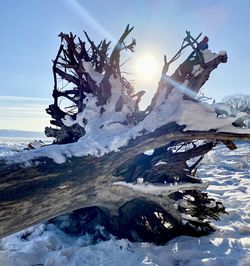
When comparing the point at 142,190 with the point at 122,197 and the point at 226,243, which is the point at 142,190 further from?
the point at 226,243

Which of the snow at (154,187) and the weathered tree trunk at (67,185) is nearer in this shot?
the weathered tree trunk at (67,185)

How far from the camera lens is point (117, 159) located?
3312mm

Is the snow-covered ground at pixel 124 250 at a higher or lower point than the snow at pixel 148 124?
lower

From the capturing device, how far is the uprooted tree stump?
278 centimetres

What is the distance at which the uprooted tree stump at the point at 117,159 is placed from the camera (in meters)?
2.78

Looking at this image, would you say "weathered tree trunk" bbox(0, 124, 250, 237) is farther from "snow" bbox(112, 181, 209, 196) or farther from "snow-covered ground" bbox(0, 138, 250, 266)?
"snow-covered ground" bbox(0, 138, 250, 266)

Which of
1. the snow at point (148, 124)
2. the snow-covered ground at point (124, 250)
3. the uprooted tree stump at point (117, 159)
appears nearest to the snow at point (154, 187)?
the uprooted tree stump at point (117, 159)

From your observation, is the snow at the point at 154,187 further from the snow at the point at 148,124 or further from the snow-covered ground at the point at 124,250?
the snow-covered ground at the point at 124,250

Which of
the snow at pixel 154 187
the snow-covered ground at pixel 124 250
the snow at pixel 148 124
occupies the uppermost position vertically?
the snow at pixel 148 124

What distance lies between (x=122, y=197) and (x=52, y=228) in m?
1.62

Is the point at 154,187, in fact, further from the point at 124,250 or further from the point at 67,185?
the point at 67,185

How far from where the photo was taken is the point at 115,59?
3951 mm

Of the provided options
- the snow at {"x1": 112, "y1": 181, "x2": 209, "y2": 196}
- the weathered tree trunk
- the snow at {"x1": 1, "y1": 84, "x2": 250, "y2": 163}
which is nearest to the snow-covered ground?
the weathered tree trunk

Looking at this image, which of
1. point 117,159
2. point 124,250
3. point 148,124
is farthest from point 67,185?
point 124,250
